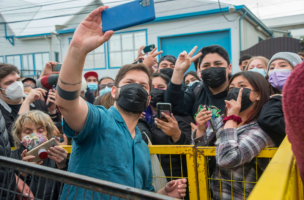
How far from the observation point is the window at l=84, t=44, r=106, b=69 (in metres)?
15.6

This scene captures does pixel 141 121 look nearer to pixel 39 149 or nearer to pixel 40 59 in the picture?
pixel 39 149

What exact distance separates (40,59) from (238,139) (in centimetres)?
1854

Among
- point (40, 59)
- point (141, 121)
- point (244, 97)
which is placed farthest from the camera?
point (40, 59)

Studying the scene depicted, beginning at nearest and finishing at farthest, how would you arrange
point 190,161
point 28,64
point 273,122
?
point 273,122
point 190,161
point 28,64

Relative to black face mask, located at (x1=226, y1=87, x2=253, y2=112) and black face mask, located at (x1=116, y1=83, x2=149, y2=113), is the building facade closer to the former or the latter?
black face mask, located at (x1=226, y1=87, x2=253, y2=112)

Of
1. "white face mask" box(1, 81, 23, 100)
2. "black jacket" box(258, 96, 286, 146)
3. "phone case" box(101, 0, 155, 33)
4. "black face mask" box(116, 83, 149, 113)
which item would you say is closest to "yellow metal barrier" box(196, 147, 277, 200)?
"black jacket" box(258, 96, 286, 146)

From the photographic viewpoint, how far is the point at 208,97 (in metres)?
2.99

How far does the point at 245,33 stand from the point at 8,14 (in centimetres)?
1880

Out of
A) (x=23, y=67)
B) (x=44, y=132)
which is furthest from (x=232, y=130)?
(x=23, y=67)

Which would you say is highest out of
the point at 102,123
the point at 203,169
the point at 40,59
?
the point at 40,59

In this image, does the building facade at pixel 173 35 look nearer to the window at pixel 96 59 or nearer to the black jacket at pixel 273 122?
the window at pixel 96 59

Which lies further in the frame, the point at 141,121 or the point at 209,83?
the point at 209,83

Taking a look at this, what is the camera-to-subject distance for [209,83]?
294 cm

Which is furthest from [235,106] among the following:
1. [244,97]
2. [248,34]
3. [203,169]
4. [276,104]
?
[248,34]
